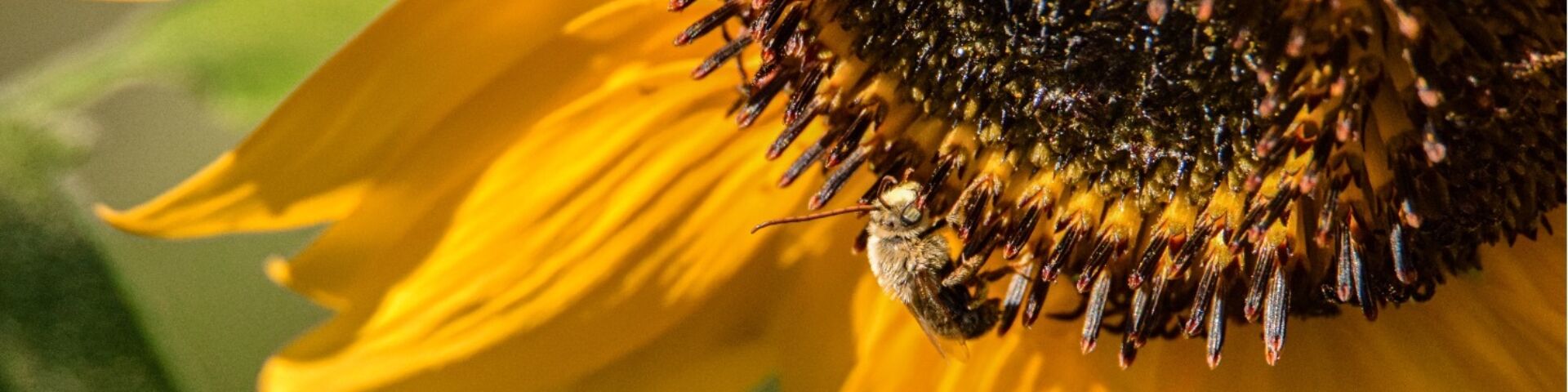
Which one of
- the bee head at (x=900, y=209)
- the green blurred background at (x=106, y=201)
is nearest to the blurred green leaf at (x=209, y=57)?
the green blurred background at (x=106, y=201)

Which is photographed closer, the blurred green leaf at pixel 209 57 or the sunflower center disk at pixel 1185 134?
the sunflower center disk at pixel 1185 134

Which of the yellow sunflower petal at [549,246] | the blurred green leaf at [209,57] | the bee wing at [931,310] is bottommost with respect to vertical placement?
the bee wing at [931,310]

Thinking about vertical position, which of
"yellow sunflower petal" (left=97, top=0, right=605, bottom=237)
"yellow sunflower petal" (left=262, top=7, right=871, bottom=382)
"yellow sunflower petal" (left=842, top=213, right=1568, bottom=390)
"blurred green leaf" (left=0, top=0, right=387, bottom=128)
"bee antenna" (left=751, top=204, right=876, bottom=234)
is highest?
"blurred green leaf" (left=0, top=0, right=387, bottom=128)

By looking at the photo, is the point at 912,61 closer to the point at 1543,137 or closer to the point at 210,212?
the point at 1543,137

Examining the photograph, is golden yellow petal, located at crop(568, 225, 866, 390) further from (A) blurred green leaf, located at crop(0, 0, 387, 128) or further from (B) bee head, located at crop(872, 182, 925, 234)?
(A) blurred green leaf, located at crop(0, 0, 387, 128)

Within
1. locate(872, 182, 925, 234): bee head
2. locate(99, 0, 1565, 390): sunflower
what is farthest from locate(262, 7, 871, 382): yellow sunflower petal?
locate(872, 182, 925, 234): bee head

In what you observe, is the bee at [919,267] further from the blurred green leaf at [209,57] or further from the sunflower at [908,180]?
the blurred green leaf at [209,57]
